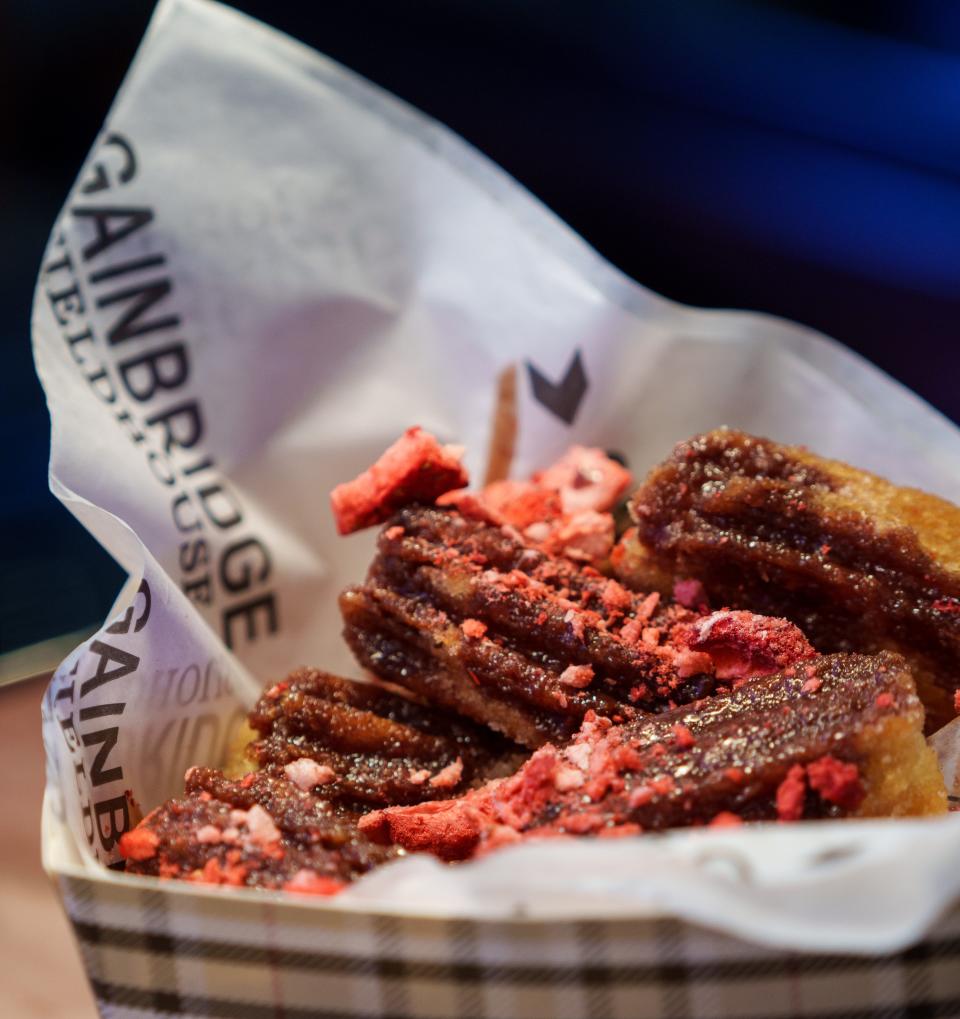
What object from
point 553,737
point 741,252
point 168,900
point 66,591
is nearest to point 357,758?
point 553,737

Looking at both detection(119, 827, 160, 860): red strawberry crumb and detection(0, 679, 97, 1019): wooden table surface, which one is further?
detection(0, 679, 97, 1019): wooden table surface

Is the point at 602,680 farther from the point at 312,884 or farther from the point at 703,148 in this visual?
the point at 703,148

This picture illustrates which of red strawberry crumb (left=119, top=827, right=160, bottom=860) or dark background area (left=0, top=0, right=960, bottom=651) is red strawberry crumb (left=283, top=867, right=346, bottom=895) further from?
dark background area (left=0, top=0, right=960, bottom=651)

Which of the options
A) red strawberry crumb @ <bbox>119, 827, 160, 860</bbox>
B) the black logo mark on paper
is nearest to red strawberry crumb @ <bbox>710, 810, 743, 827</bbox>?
red strawberry crumb @ <bbox>119, 827, 160, 860</bbox>

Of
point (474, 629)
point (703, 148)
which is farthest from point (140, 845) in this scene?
point (703, 148)

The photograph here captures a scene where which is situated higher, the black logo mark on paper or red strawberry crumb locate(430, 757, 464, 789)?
the black logo mark on paper

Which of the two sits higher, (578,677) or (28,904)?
(578,677)

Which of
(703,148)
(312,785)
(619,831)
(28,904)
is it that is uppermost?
(703,148)
